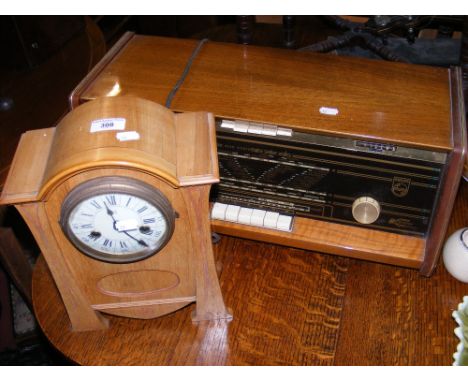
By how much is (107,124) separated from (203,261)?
0.29 m

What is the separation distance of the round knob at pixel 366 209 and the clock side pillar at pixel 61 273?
0.55 m

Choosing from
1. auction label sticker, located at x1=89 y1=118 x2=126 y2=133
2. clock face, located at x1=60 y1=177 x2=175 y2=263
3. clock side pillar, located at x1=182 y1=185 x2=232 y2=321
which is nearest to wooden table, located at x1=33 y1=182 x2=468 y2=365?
clock side pillar, located at x1=182 y1=185 x2=232 y2=321

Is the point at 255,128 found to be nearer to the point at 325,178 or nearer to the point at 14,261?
the point at 325,178

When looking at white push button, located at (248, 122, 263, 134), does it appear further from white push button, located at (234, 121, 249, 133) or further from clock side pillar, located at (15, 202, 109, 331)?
clock side pillar, located at (15, 202, 109, 331)

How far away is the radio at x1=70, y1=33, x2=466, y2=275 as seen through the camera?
3.25ft

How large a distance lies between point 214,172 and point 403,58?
0.84m

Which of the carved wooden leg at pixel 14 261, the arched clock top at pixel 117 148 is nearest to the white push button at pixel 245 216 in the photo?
the arched clock top at pixel 117 148

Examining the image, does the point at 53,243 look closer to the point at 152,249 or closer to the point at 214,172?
the point at 152,249

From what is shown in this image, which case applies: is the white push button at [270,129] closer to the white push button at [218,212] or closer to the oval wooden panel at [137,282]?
the white push button at [218,212]

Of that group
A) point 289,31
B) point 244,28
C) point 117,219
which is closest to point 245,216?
point 117,219

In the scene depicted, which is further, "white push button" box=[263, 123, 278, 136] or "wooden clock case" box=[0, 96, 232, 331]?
"white push button" box=[263, 123, 278, 136]

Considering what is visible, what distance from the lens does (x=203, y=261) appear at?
0.94m

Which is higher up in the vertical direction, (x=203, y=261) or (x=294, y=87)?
(x=294, y=87)

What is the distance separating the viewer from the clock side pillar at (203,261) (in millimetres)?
844
